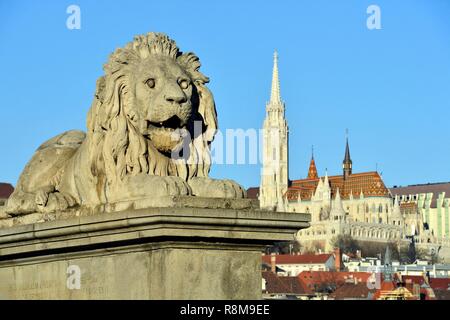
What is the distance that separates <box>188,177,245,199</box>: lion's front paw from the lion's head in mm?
268

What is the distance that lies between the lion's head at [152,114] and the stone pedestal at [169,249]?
1.71ft

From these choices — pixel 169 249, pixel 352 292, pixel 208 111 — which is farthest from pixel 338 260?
pixel 169 249

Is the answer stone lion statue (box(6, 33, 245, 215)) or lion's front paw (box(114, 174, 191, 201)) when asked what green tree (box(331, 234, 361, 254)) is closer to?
stone lion statue (box(6, 33, 245, 215))

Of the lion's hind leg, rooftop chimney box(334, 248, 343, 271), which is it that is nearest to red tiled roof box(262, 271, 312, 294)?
rooftop chimney box(334, 248, 343, 271)

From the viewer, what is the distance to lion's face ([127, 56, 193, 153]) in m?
7.81

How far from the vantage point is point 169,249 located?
7.16 m

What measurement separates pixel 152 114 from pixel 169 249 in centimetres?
99

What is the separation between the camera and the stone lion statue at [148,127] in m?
7.80

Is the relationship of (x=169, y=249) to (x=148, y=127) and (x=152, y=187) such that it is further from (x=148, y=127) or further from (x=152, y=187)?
(x=148, y=127)

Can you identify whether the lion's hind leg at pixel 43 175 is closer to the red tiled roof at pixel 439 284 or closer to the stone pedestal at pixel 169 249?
the stone pedestal at pixel 169 249

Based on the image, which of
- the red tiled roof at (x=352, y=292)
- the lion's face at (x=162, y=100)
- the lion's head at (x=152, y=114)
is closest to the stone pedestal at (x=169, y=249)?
the lion's head at (x=152, y=114)
